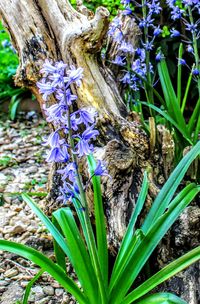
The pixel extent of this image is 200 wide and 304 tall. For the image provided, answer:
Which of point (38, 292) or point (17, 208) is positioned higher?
point (17, 208)

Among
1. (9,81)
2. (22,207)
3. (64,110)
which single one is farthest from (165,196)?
(9,81)

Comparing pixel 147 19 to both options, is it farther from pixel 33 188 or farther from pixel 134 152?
pixel 33 188

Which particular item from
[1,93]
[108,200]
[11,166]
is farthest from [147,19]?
[1,93]

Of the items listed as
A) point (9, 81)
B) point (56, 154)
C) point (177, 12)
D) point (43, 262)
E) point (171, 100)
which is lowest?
point (43, 262)

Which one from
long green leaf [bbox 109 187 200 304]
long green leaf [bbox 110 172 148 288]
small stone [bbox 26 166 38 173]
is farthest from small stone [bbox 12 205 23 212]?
long green leaf [bbox 109 187 200 304]

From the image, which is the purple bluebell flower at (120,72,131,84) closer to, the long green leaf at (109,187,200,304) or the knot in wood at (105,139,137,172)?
the knot in wood at (105,139,137,172)

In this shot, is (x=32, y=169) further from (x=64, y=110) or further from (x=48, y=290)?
(x=64, y=110)
